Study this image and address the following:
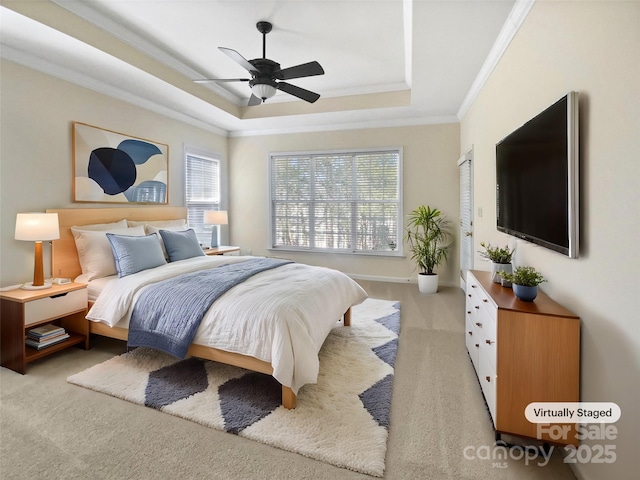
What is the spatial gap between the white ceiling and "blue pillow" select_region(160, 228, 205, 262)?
174 cm

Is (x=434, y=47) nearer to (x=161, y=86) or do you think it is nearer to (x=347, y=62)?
(x=347, y=62)

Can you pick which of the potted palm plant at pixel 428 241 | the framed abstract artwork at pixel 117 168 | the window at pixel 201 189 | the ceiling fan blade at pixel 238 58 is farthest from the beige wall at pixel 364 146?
the ceiling fan blade at pixel 238 58

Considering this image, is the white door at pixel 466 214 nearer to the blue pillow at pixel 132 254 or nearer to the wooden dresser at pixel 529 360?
the wooden dresser at pixel 529 360

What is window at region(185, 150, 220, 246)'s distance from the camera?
16.9 ft

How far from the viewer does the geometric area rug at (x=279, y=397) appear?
5.70 ft

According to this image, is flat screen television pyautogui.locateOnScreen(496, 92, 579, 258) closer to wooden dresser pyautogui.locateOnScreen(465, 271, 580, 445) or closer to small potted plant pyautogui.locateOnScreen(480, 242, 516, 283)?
small potted plant pyautogui.locateOnScreen(480, 242, 516, 283)

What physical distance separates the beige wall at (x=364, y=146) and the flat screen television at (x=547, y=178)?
2589mm

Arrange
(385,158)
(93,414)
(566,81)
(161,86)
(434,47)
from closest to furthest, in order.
Answer: (566,81) < (93,414) < (434,47) < (161,86) < (385,158)

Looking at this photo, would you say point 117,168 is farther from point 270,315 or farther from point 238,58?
point 270,315

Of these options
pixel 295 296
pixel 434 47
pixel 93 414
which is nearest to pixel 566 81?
pixel 434 47

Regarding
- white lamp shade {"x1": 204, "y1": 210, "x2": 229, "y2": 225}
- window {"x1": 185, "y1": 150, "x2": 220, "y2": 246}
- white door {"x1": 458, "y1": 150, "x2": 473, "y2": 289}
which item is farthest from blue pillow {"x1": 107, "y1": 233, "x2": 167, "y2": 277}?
white door {"x1": 458, "y1": 150, "x2": 473, "y2": 289}

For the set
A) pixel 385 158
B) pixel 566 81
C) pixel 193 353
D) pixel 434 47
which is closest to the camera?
pixel 566 81

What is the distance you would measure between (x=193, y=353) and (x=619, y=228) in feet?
8.20

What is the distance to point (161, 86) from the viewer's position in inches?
148
